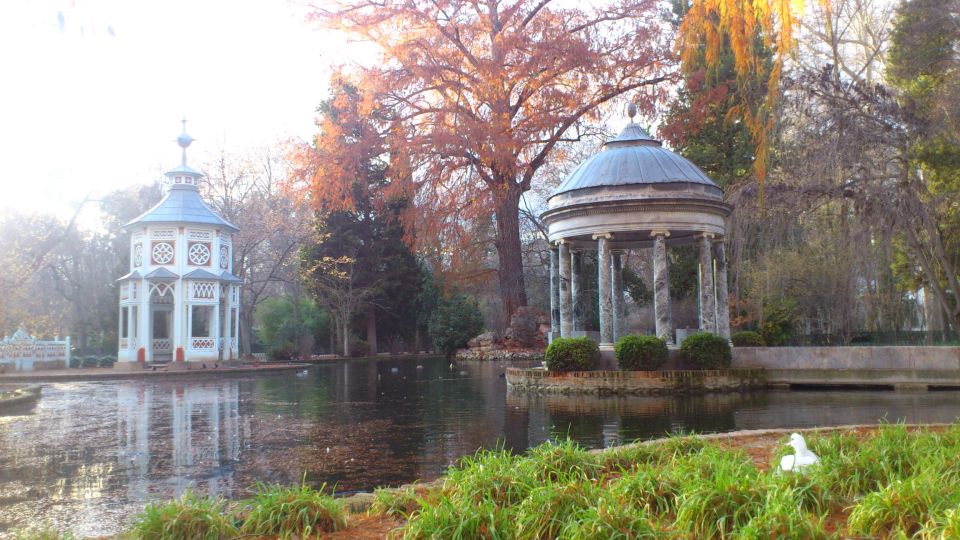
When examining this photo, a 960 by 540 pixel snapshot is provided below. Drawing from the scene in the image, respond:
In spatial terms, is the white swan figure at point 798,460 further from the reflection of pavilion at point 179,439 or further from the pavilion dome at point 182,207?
the pavilion dome at point 182,207

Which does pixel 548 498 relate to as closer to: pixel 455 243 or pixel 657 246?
pixel 657 246

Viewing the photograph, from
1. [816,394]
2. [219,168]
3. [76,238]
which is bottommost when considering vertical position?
[816,394]

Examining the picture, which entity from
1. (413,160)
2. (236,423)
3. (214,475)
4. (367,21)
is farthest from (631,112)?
(214,475)

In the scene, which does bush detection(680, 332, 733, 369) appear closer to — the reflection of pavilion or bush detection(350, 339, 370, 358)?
the reflection of pavilion

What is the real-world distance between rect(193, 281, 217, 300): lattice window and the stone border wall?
1804 centimetres

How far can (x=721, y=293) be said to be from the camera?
20391 mm

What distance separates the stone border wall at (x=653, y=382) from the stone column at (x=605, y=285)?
2.05 meters

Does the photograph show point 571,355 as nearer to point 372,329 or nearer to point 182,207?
point 182,207

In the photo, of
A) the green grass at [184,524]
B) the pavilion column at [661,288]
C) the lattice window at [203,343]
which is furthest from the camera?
the lattice window at [203,343]

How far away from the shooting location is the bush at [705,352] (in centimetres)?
1747

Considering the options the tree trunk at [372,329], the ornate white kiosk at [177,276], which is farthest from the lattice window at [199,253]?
the tree trunk at [372,329]

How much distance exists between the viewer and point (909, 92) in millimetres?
19922

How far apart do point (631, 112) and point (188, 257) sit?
18904 mm

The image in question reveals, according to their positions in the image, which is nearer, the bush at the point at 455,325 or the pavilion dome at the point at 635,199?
the pavilion dome at the point at 635,199
